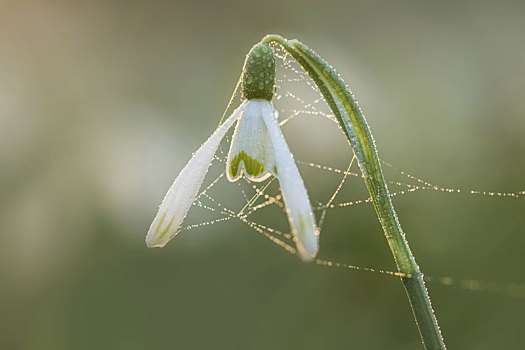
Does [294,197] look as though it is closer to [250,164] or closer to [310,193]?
[250,164]

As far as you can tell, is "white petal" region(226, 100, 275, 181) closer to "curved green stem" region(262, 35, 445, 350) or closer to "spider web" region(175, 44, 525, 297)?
"curved green stem" region(262, 35, 445, 350)

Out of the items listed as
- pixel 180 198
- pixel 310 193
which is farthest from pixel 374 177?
pixel 310 193

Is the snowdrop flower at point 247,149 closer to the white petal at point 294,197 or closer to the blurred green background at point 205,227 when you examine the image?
the white petal at point 294,197

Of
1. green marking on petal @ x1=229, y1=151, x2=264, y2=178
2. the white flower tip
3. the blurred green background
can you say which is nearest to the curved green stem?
green marking on petal @ x1=229, y1=151, x2=264, y2=178

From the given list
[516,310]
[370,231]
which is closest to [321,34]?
[370,231]

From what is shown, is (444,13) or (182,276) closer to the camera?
(182,276)

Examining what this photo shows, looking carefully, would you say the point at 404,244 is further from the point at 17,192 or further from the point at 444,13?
the point at 444,13

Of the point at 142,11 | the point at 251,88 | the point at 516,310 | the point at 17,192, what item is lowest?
the point at 516,310
